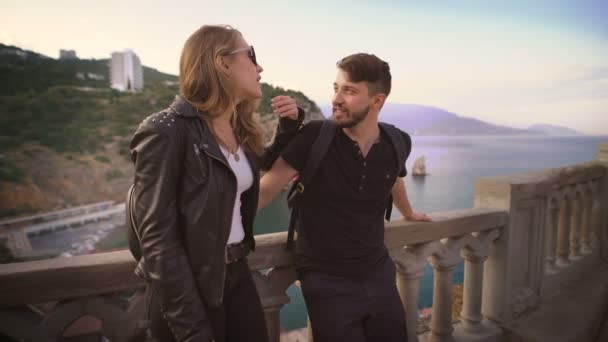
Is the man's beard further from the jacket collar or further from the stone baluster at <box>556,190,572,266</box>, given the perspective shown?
the stone baluster at <box>556,190,572,266</box>

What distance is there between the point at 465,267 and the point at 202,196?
2.52 metres

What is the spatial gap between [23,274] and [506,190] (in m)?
3.17

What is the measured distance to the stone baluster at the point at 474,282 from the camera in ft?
10.4

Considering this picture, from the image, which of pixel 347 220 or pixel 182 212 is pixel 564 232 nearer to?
pixel 347 220

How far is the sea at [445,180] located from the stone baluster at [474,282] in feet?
1.75

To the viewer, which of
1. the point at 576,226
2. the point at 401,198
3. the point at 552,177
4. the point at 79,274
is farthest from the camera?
the point at 576,226

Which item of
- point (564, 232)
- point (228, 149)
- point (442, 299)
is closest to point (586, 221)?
point (564, 232)

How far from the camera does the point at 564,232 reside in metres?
4.25

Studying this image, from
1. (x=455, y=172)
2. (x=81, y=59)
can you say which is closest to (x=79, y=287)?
(x=81, y=59)

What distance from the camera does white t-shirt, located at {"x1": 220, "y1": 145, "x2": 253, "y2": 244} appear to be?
5.34 ft

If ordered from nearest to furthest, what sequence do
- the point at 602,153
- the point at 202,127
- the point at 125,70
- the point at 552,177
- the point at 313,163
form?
the point at 202,127
the point at 313,163
the point at 552,177
the point at 602,153
the point at 125,70

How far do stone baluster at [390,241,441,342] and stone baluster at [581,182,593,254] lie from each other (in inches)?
108

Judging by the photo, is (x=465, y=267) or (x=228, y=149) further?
(x=465, y=267)

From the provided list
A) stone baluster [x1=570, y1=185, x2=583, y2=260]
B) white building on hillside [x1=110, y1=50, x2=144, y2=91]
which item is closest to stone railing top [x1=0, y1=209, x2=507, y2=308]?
stone baluster [x1=570, y1=185, x2=583, y2=260]
